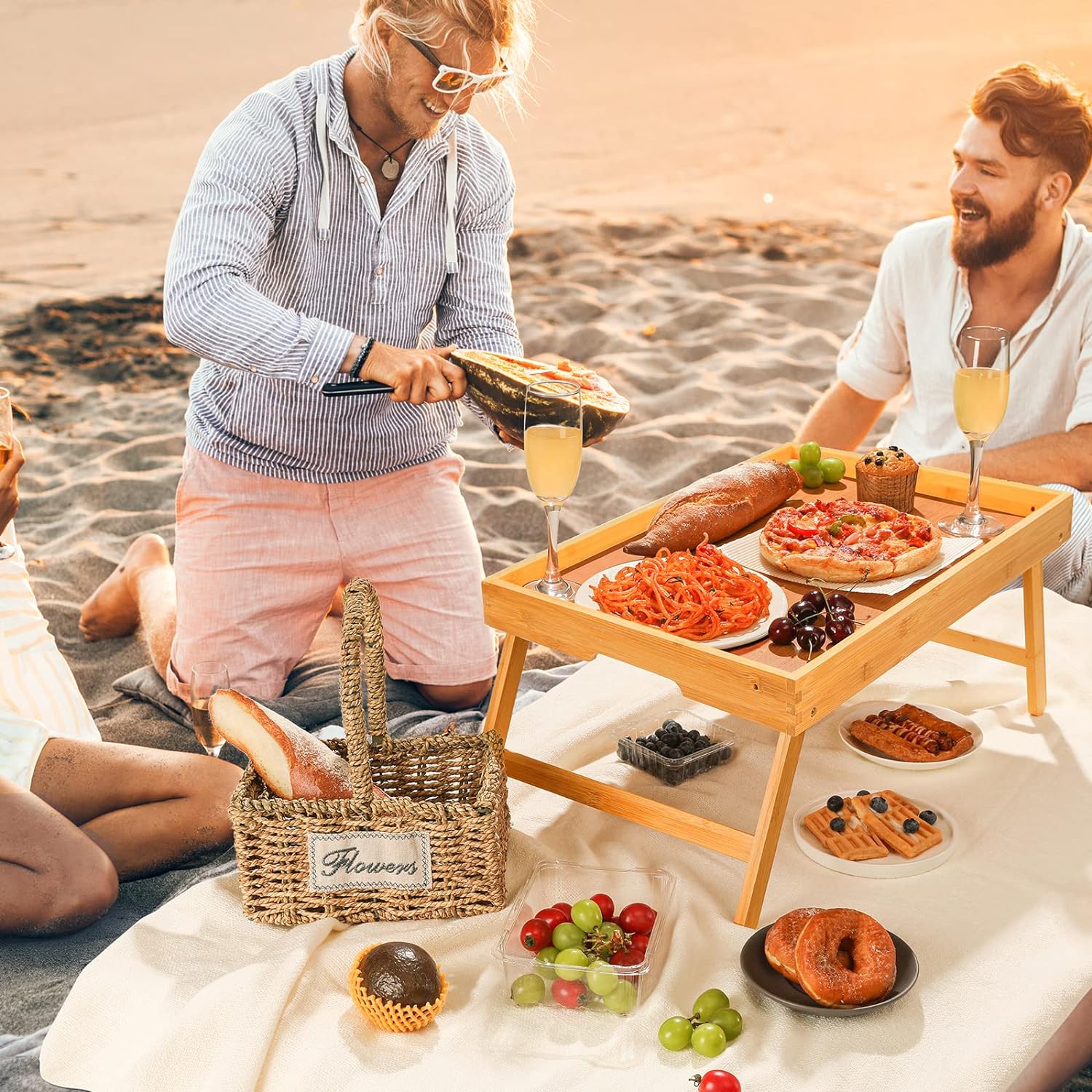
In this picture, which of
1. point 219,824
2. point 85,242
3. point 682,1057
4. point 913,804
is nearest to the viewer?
point 682,1057

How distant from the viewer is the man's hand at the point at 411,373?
2715 mm

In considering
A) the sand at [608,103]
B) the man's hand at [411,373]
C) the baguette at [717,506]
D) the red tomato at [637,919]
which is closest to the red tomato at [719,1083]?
the red tomato at [637,919]

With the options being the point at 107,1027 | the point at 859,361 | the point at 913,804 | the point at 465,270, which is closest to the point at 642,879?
the point at 913,804

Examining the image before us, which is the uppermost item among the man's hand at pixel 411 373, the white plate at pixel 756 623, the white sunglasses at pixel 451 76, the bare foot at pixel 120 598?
the white sunglasses at pixel 451 76

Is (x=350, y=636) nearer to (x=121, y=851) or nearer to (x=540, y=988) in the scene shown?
(x=540, y=988)

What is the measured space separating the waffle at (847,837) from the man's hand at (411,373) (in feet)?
3.73

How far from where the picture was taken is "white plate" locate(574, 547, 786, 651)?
2.11 meters

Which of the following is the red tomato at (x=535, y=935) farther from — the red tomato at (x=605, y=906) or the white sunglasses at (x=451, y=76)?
the white sunglasses at (x=451, y=76)

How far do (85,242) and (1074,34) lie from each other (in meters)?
6.15

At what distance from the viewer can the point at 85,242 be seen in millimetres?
7430

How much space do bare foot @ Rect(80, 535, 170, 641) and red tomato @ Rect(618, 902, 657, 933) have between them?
82.5 inches

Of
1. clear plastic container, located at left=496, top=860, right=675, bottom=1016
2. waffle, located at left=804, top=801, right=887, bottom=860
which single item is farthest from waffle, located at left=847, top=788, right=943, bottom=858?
clear plastic container, located at left=496, top=860, right=675, bottom=1016

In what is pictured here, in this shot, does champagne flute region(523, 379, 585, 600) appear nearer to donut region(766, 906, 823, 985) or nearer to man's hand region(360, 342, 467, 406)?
man's hand region(360, 342, 467, 406)

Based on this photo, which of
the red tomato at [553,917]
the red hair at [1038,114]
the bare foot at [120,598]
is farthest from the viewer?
the bare foot at [120,598]
